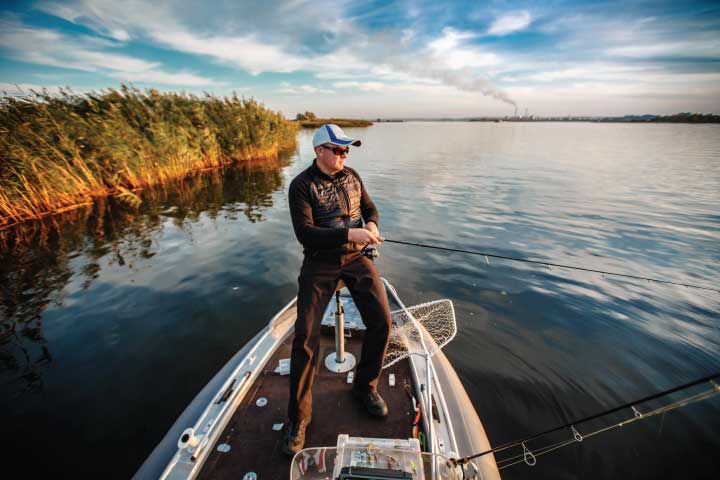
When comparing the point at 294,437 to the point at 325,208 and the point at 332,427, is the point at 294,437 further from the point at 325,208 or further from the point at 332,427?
the point at 325,208

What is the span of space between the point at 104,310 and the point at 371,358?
21.2 ft

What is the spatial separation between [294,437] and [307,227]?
2.01 meters

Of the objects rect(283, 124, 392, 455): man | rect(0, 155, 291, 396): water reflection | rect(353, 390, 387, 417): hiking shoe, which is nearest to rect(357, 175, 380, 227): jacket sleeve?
rect(283, 124, 392, 455): man

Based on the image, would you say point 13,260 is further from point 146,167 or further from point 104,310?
point 146,167

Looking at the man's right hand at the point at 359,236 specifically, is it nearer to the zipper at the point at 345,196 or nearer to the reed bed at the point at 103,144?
the zipper at the point at 345,196

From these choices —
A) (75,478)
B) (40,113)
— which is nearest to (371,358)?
(75,478)

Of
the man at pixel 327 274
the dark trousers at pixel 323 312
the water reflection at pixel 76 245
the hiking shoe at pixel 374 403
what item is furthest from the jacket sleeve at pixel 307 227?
the water reflection at pixel 76 245

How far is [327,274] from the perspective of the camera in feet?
9.71

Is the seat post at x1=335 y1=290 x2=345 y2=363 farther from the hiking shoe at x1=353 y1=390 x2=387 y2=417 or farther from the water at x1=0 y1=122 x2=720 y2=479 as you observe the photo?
the water at x1=0 y1=122 x2=720 y2=479

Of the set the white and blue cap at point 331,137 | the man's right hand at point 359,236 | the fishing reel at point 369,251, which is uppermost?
the white and blue cap at point 331,137

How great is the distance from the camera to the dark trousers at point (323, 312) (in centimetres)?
278

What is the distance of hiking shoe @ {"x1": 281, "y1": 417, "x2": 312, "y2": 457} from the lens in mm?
2689

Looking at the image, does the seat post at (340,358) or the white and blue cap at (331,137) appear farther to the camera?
the seat post at (340,358)

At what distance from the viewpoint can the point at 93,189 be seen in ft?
45.1
